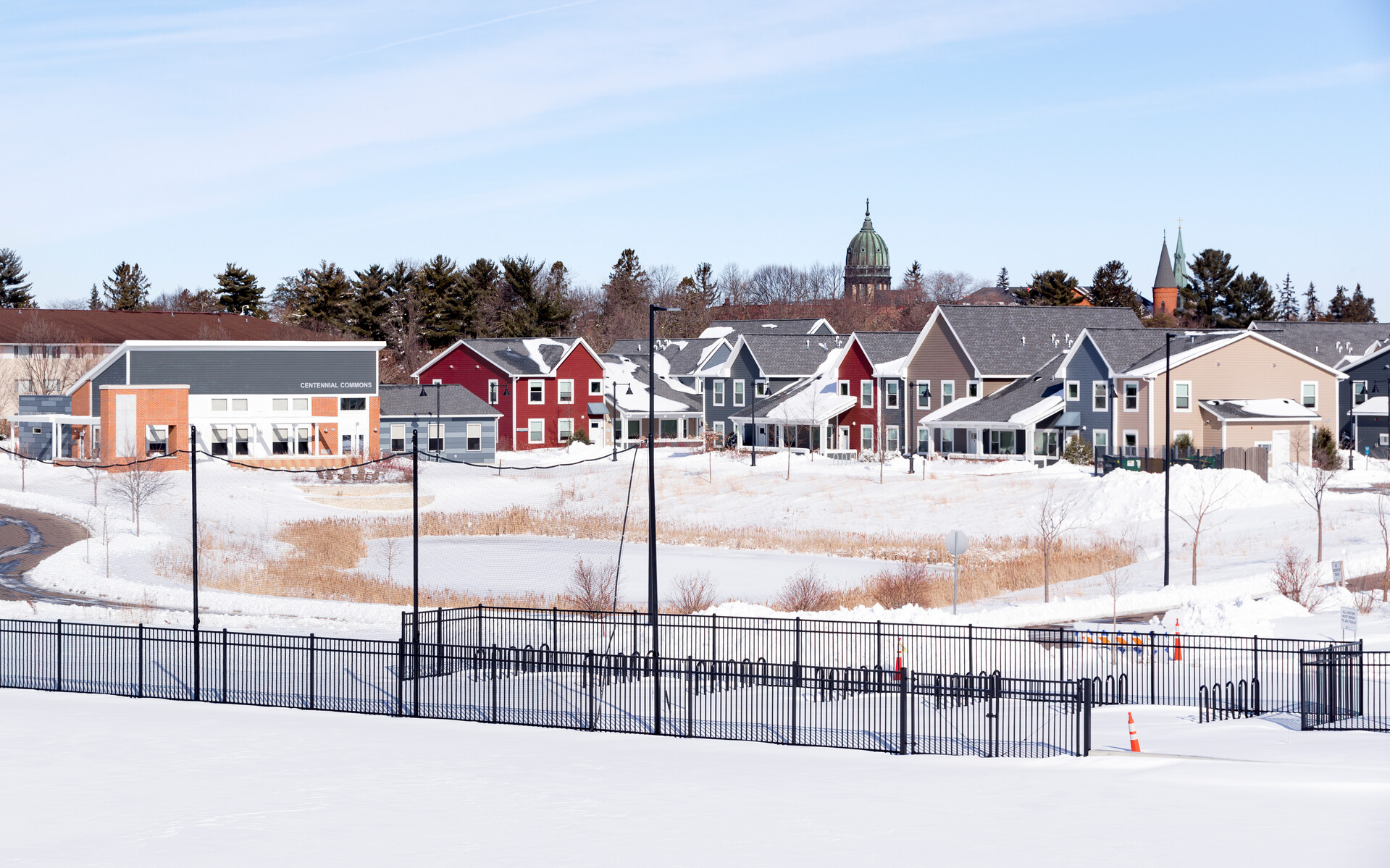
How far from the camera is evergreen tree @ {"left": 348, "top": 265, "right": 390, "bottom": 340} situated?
413 ft

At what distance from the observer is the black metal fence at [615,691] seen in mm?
23688

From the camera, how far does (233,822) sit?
59.6 feet

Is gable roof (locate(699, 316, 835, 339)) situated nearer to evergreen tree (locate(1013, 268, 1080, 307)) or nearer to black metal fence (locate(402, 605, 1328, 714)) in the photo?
evergreen tree (locate(1013, 268, 1080, 307))

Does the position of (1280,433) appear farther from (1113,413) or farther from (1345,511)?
(1345,511)

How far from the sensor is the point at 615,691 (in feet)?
92.9

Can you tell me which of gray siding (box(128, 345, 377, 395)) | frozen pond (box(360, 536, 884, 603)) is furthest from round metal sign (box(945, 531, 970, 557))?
gray siding (box(128, 345, 377, 395))

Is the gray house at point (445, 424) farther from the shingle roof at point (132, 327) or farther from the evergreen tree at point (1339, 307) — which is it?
the evergreen tree at point (1339, 307)

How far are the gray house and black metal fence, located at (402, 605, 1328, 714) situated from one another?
55369mm

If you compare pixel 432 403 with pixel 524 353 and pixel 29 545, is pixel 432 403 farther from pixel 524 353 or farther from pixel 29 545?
pixel 29 545

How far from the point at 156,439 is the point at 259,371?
7.86m

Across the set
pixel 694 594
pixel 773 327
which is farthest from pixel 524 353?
pixel 694 594

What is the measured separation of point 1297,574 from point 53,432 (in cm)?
6981

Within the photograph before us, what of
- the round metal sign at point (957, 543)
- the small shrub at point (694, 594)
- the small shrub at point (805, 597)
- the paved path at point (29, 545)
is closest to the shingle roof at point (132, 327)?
the paved path at point (29, 545)

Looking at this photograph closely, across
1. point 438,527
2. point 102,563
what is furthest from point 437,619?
point 438,527
